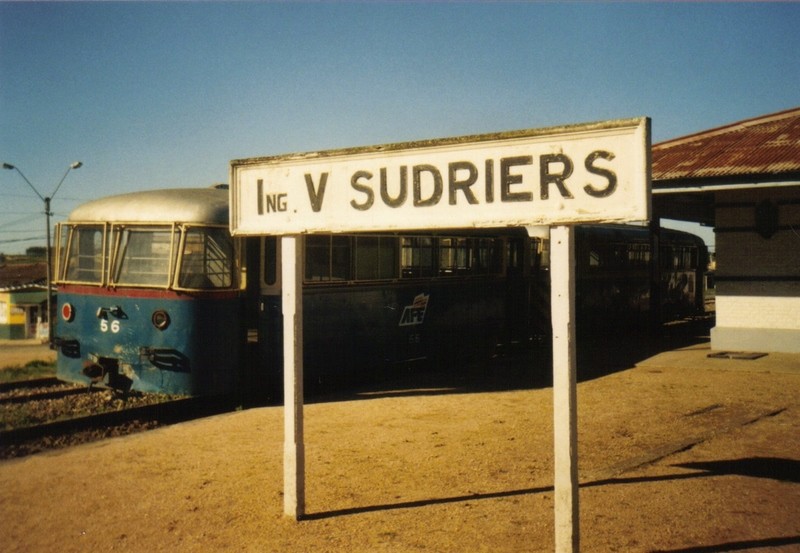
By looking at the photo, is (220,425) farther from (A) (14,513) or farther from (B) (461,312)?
(B) (461,312)

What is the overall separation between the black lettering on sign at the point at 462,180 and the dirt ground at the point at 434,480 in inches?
85.9

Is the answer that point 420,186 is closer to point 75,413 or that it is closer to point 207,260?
point 207,260

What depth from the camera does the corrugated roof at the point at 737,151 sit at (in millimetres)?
11684

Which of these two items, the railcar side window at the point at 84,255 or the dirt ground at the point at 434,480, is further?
the railcar side window at the point at 84,255

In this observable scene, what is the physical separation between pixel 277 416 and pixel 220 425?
2.36 feet

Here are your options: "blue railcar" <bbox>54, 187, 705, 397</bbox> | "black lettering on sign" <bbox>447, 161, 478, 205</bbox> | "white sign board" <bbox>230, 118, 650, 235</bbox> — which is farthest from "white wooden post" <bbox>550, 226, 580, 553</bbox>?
"blue railcar" <bbox>54, 187, 705, 397</bbox>

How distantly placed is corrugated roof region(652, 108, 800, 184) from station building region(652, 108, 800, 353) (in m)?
0.02

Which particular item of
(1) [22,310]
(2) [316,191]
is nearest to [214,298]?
(2) [316,191]

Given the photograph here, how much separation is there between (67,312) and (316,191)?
6.54m

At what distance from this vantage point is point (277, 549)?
4801 mm

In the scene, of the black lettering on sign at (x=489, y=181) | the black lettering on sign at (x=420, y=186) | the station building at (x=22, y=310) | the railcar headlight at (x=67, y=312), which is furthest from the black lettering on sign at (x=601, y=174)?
the station building at (x=22, y=310)

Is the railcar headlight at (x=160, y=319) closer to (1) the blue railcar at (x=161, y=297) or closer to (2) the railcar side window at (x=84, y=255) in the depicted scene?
(1) the blue railcar at (x=161, y=297)

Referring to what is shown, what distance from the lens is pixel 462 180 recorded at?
4.48m

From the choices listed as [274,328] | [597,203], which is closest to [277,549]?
[597,203]
